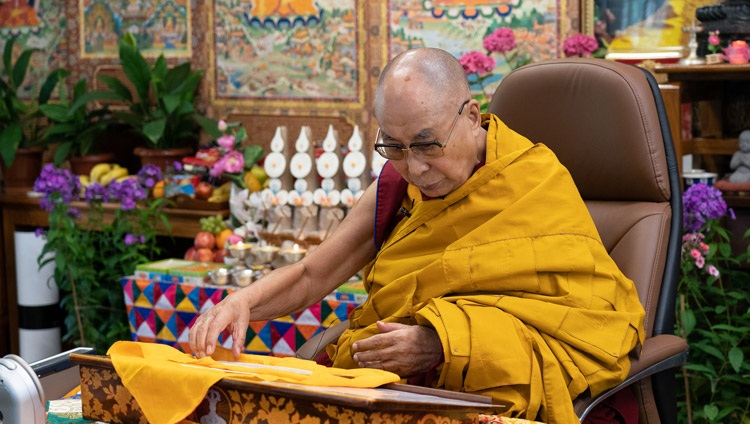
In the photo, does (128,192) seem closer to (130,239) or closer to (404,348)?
(130,239)

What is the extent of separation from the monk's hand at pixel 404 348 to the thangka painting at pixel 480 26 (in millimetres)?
2361

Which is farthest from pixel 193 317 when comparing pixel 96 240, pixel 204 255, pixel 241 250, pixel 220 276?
pixel 96 240

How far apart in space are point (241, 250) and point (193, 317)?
314mm

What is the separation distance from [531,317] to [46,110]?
363cm

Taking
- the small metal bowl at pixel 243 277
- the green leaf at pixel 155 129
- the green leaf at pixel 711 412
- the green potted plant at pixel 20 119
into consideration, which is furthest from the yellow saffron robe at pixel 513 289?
the green potted plant at pixel 20 119

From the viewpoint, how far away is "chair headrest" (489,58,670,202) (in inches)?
89.4

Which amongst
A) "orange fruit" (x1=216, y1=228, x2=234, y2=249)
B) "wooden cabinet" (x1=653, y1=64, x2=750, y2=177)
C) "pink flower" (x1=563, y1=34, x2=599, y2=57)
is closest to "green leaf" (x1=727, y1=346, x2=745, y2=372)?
"wooden cabinet" (x1=653, y1=64, x2=750, y2=177)

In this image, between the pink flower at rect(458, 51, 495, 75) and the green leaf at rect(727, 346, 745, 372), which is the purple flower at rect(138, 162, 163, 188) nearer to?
the pink flower at rect(458, 51, 495, 75)

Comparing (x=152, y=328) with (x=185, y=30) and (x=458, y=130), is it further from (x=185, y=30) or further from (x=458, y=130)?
(x=458, y=130)

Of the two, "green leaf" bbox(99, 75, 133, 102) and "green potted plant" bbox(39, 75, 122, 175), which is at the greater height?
"green leaf" bbox(99, 75, 133, 102)

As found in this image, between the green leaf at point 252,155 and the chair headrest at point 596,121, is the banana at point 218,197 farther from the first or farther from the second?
the chair headrest at point 596,121

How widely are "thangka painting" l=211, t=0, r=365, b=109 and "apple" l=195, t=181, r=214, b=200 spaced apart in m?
0.60

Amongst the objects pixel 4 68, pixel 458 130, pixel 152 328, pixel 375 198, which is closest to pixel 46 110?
pixel 4 68

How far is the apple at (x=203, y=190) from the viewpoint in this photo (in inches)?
173
